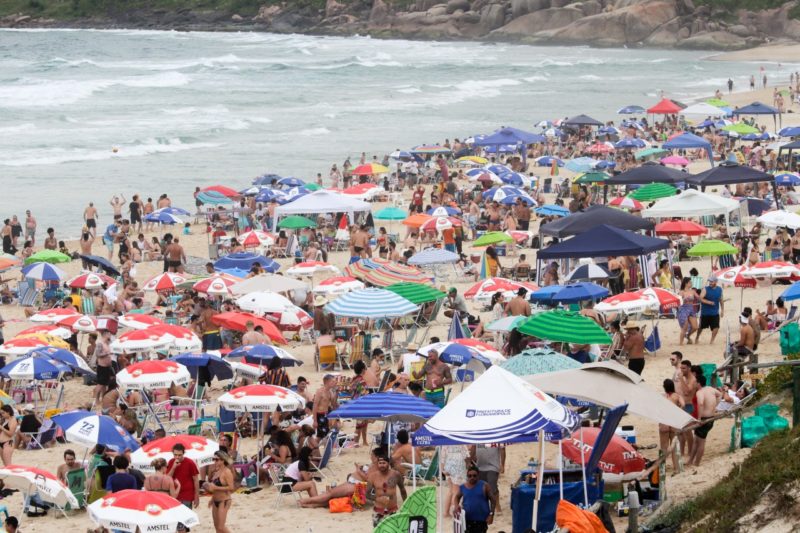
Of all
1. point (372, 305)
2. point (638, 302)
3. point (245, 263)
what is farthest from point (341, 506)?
point (245, 263)

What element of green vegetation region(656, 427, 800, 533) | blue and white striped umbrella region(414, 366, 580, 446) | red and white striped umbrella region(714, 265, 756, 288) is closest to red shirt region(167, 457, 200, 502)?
blue and white striped umbrella region(414, 366, 580, 446)

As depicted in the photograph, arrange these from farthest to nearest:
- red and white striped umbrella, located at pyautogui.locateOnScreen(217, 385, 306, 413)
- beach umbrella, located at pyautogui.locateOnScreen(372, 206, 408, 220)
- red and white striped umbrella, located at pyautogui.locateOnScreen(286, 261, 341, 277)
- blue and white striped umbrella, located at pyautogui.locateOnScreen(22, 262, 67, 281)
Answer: beach umbrella, located at pyautogui.locateOnScreen(372, 206, 408, 220)
blue and white striped umbrella, located at pyautogui.locateOnScreen(22, 262, 67, 281)
red and white striped umbrella, located at pyautogui.locateOnScreen(286, 261, 341, 277)
red and white striped umbrella, located at pyautogui.locateOnScreen(217, 385, 306, 413)

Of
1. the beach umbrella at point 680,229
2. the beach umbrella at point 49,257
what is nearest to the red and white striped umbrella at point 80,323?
the beach umbrella at point 49,257

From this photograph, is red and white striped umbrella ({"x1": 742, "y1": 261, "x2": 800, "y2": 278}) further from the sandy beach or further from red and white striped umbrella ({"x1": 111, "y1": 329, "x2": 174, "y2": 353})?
red and white striped umbrella ({"x1": 111, "y1": 329, "x2": 174, "y2": 353})

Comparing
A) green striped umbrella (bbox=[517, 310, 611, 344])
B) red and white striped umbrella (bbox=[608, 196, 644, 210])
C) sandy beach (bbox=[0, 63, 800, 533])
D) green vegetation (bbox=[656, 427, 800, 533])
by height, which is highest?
green vegetation (bbox=[656, 427, 800, 533])

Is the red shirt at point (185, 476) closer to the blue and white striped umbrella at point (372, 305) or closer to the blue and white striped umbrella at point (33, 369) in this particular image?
the blue and white striped umbrella at point (33, 369)

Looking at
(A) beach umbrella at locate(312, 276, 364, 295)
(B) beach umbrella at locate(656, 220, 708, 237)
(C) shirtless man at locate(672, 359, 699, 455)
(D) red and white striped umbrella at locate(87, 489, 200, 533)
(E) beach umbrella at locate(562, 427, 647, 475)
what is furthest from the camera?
(B) beach umbrella at locate(656, 220, 708, 237)

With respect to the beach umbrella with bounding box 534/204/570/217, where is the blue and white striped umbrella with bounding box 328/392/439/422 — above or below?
above
